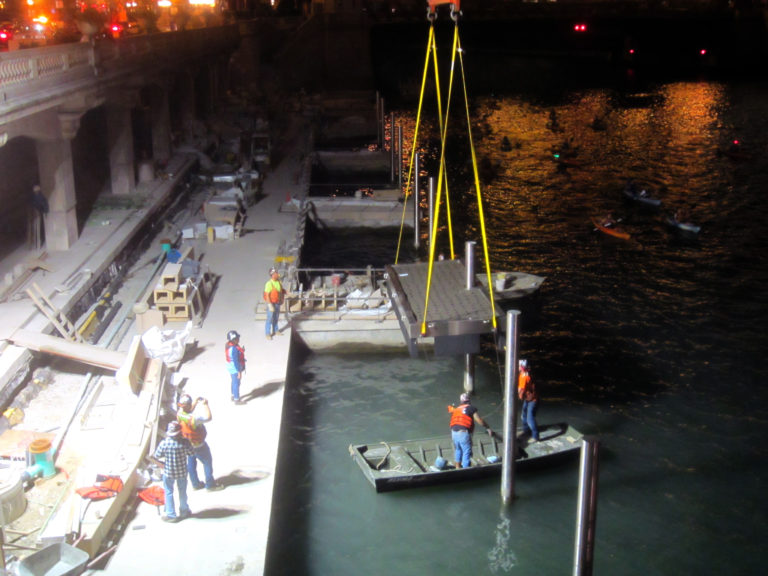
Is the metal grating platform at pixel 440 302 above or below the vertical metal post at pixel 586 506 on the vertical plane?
above

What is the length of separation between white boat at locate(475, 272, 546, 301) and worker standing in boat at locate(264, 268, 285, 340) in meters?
6.39

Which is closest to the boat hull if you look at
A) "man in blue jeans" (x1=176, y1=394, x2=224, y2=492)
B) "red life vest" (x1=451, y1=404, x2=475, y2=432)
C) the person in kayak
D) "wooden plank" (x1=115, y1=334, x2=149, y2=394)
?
"red life vest" (x1=451, y1=404, x2=475, y2=432)

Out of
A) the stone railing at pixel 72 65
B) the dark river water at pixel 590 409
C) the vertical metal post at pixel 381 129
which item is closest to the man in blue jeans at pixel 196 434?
the dark river water at pixel 590 409

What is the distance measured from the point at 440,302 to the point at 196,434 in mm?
5088

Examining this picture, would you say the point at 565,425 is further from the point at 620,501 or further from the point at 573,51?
the point at 573,51

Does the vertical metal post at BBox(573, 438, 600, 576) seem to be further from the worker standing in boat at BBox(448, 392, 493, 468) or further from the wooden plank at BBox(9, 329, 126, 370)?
the wooden plank at BBox(9, 329, 126, 370)

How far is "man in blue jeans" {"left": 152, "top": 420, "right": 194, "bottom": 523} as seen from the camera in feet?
40.6

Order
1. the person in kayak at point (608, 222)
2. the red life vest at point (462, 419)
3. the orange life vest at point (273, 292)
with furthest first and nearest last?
the person in kayak at point (608, 222) → the orange life vest at point (273, 292) → the red life vest at point (462, 419)

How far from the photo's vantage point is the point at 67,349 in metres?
17.3

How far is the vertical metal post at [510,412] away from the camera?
14.2 meters

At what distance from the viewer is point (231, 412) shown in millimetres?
16516

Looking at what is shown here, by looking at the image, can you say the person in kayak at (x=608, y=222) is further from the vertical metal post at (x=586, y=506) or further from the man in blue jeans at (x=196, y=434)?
the man in blue jeans at (x=196, y=434)

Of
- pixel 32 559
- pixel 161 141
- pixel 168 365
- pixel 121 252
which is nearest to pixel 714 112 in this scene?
pixel 161 141

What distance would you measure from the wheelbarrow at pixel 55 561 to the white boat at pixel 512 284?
47.3ft
